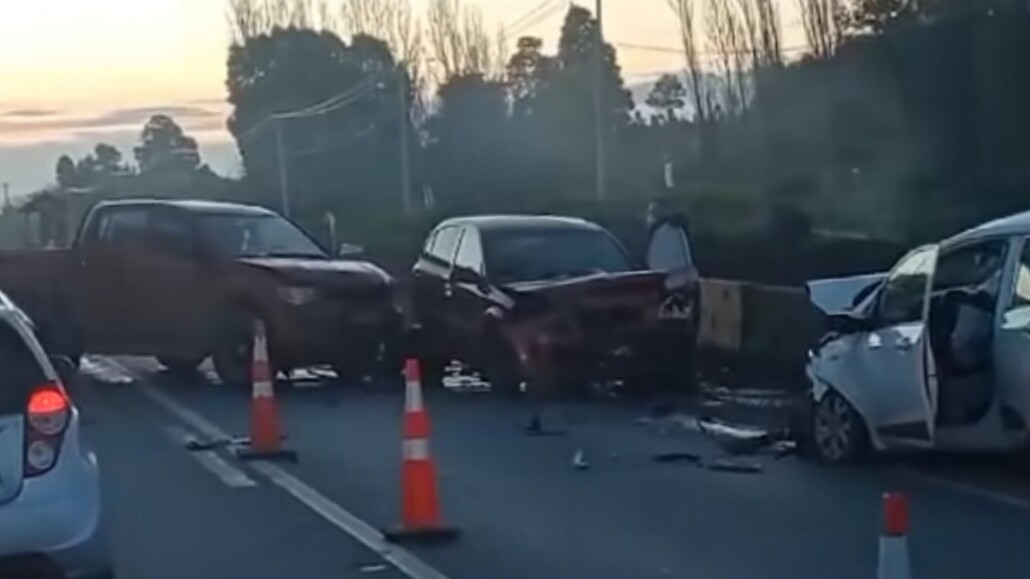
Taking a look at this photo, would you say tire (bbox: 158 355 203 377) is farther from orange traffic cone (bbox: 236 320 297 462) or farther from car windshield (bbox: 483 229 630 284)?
orange traffic cone (bbox: 236 320 297 462)

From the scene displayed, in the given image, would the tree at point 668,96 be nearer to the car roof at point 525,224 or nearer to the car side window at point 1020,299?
the car roof at point 525,224

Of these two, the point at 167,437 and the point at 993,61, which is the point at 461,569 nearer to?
the point at 167,437

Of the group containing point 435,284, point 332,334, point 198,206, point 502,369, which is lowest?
point 502,369

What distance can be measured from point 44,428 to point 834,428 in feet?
24.1

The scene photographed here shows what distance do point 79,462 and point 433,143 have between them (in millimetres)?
58811

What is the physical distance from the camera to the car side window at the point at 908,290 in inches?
559

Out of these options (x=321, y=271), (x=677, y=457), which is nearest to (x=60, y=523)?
(x=677, y=457)

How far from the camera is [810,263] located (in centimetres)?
2834

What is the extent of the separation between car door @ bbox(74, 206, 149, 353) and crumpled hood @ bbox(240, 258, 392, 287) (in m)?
1.46

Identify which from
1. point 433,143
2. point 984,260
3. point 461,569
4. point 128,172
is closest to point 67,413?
point 461,569

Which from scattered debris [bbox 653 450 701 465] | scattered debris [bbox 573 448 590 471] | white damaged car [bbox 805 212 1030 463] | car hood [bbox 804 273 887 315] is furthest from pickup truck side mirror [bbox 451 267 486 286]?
white damaged car [bbox 805 212 1030 463]

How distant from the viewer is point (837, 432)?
14.8 m

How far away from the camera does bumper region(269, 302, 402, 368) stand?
73.2ft

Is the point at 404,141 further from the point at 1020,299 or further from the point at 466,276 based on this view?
the point at 1020,299
